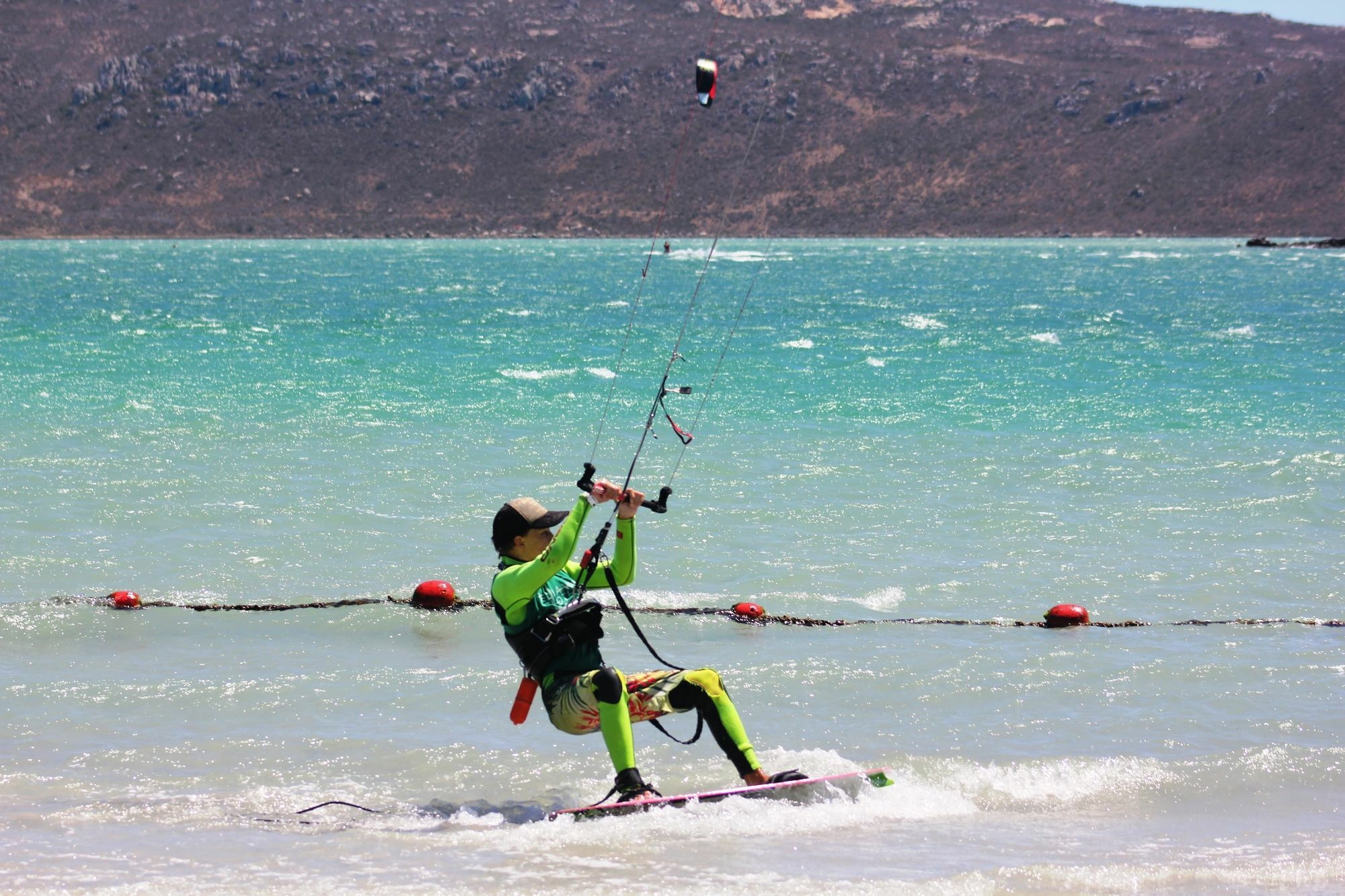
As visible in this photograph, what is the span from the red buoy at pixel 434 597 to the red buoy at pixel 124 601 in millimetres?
2012

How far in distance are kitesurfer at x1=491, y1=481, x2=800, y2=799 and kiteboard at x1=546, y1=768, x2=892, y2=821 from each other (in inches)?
1.7

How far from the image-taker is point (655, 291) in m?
67.6

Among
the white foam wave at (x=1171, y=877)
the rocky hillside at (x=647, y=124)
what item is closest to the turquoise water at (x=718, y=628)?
the white foam wave at (x=1171, y=877)

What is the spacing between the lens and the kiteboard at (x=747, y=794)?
22.1 feet

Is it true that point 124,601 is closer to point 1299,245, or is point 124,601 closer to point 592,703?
point 592,703

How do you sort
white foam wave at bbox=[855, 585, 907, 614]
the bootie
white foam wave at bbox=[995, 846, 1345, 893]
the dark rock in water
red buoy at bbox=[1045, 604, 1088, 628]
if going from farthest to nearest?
1. the dark rock in water
2. white foam wave at bbox=[855, 585, 907, 614]
3. red buoy at bbox=[1045, 604, 1088, 628]
4. the bootie
5. white foam wave at bbox=[995, 846, 1345, 893]

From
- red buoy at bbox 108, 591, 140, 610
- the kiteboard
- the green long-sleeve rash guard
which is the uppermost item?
the green long-sleeve rash guard

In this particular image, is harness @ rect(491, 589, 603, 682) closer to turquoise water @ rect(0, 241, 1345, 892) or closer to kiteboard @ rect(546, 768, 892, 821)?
kiteboard @ rect(546, 768, 892, 821)

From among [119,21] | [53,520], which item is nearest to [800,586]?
[53,520]

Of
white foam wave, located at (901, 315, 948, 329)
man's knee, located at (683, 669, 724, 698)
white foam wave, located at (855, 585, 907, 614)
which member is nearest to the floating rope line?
white foam wave, located at (855, 585, 907, 614)

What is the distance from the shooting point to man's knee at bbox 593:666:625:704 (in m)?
6.67

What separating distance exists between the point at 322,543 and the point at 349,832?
700 centimetres

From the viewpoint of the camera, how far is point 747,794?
6918 millimetres

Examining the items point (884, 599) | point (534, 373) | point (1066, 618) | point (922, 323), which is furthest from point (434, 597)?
point (922, 323)
